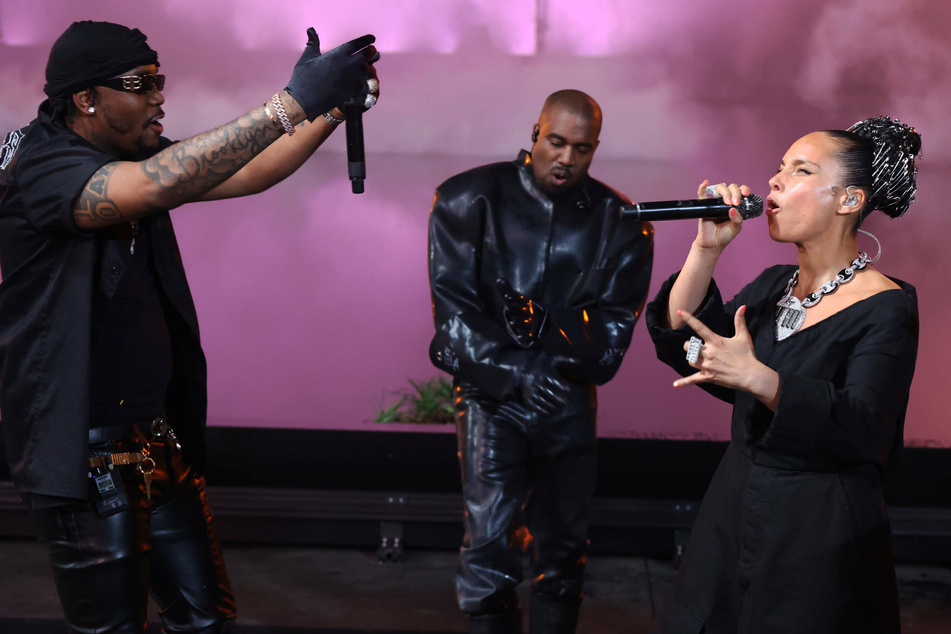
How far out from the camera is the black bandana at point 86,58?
6.34 ft

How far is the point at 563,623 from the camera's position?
2717 mm

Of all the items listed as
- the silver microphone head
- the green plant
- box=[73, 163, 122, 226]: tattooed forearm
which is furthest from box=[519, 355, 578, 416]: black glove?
the green plant

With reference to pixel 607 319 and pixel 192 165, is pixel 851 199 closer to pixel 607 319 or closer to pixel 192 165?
pixel 607 319

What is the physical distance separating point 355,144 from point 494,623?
4.52ft

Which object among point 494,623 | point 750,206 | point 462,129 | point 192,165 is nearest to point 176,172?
point 192,165

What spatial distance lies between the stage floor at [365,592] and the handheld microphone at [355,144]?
195 centimetres

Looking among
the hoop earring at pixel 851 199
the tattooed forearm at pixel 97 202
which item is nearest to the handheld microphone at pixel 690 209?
the hoop earring at pixel 851 199

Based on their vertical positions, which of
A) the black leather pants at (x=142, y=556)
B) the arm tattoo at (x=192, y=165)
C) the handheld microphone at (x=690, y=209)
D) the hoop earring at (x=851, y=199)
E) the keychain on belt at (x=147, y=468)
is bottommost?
the black leather pants at (x=142, y=556)

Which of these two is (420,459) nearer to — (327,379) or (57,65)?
(327,379)

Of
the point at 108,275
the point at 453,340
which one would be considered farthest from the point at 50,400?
the point at 453,340

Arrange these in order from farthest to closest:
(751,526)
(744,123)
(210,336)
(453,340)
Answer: (210,336) → (744,123) → (453,340) → (751,526)

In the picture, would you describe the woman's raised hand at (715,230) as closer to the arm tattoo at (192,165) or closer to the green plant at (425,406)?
the arm tattoo at (192,165)

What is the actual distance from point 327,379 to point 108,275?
3397mm

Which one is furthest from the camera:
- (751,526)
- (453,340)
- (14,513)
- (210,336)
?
(210,336)
